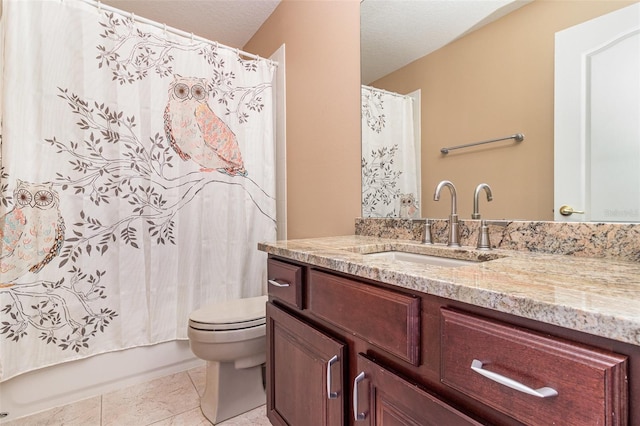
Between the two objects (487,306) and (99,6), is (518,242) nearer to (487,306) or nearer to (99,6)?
(487,306)

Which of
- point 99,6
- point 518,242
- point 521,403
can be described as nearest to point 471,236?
point 518,242

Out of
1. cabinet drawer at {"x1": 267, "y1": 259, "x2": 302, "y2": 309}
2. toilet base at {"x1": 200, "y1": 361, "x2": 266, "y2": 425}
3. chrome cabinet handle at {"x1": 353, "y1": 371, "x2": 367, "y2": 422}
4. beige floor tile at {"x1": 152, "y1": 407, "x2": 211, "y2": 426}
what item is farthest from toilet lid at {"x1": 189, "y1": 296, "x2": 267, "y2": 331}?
chrome cabinet handle at {"x1": 353, "y1": 371, "x2": 367, "y2": 422}

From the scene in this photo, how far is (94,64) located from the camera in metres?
1.55

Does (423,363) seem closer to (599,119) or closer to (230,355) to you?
(599,119)

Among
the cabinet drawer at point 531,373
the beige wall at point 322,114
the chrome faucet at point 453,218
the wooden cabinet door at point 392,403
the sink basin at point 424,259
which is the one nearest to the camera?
the cabinet drawer at point 531,373

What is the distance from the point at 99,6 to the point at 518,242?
2163 mm

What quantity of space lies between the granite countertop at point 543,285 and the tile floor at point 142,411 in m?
1.12

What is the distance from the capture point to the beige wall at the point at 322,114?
1.62m

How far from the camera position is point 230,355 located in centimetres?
139

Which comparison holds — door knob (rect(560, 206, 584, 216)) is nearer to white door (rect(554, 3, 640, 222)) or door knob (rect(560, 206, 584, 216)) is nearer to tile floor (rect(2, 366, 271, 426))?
white door (rect(554, 3, 640, 222))

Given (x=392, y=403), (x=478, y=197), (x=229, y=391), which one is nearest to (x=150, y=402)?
(x=229, y=391)

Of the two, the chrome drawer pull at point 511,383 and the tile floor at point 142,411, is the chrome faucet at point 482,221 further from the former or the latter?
the tile floor at point 142,411

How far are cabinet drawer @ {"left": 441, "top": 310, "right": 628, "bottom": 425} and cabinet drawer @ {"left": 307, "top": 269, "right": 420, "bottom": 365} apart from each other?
77mm

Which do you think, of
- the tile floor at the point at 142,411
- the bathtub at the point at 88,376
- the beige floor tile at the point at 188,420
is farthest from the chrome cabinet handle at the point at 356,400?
the bathtub at the point at 88,376
